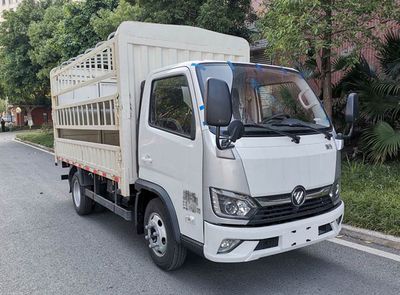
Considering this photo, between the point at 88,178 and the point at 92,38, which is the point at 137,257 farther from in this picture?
the point at 92,38

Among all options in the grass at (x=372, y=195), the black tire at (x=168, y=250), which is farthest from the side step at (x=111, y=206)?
the grass at (x=372, y=195)

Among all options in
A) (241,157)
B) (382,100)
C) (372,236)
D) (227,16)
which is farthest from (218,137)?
(227,16)

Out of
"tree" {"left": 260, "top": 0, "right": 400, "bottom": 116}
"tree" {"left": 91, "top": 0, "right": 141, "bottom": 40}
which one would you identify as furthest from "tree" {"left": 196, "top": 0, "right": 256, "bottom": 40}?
"tree" {"left": 260, "top": 0, "right": 400, "bottom": 116}

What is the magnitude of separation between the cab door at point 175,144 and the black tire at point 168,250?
0.26 meters

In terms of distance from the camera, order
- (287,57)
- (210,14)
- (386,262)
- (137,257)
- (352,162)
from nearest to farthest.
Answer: (386,262)
(137,257)
(287,57)
(352,162)
(210,14)

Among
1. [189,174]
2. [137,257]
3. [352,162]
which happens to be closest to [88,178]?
[137,257]

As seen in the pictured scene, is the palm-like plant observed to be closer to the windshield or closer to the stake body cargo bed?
the stake body cargo bed

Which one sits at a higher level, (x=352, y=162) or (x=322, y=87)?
(x=322, y=87)

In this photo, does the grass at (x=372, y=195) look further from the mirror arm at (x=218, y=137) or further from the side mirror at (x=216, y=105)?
the side mirror at (x=216, y=105)

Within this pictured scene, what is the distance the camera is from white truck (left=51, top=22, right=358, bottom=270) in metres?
3.51

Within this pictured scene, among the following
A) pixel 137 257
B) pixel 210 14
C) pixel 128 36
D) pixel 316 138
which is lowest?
pixel 137 257

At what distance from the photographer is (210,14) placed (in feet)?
33.6

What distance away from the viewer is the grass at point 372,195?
18.1 feet

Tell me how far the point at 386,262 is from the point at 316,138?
5.70 ft
